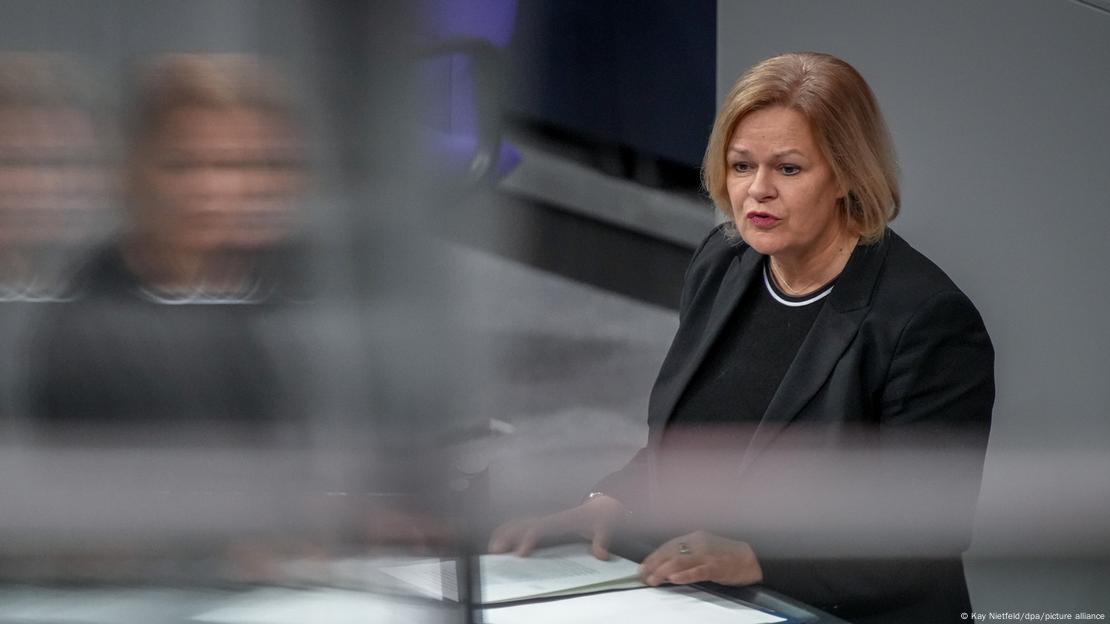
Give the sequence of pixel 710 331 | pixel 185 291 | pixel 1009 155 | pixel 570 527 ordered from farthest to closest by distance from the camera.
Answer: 1. pixel 1009 155
2. pixel 710 331
3. pixel 570 527
4. pixel 185 291

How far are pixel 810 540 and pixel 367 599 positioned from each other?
0.28 m

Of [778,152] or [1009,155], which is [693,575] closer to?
[778,152]

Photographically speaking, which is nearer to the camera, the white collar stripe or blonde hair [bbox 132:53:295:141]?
blonde hair [bbox 132:53:295:141]

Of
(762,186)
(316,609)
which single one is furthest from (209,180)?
(762,186)

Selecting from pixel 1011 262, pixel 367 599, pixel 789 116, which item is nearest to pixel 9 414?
pixel 367 599

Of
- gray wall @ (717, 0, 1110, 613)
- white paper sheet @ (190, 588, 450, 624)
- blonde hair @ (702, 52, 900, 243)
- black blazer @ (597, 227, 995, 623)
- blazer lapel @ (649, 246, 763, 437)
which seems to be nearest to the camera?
white paper sheet @ (190, 588, 450, 624)

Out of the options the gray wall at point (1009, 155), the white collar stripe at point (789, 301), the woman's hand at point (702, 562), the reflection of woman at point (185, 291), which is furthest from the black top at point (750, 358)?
the gray wall at point (1009, 155)

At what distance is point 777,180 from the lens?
3.18 ft

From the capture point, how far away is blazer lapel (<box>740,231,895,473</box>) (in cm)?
96

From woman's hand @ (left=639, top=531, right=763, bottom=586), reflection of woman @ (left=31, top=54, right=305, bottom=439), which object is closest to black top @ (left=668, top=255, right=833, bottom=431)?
woman's hand @ (left=639, top=531, right=763, bottom=586)

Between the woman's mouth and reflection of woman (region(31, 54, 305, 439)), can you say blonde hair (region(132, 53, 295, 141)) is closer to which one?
reflection of woman (region(31, 54, 305, 439))

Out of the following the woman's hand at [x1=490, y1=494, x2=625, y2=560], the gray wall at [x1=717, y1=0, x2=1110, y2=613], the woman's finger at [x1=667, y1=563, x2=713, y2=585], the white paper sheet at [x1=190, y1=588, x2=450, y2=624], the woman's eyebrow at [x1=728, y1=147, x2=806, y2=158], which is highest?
the gray wall at [x1=717, y1=0, x2=1110, y2=613]

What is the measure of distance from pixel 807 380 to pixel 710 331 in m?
0.16

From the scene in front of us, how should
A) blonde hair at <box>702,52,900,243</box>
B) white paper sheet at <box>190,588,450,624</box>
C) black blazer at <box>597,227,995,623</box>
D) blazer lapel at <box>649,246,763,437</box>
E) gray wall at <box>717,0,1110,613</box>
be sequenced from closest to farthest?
white paper sheet at <box>190,588,450,624</box> < black blazer at <box>597,227,995,623</box> < blonde hair at <box>702,52,900,243</box> < blazer lapel at <box>649,246,763,437</box> < gray wall at <box>717,0,1110,613</box>
